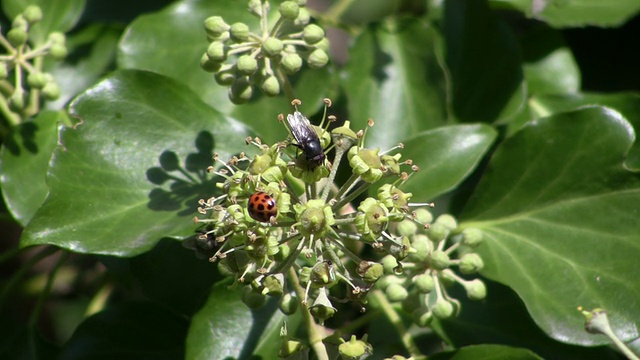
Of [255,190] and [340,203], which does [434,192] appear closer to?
[340,203]

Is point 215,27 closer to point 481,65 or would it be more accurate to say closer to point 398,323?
point 398,323

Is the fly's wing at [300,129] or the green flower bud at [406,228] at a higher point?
the fly's wing at [300,129]

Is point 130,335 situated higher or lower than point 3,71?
lower

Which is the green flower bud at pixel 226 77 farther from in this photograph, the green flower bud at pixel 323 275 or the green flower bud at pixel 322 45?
the green flower bud at pixel 323 275

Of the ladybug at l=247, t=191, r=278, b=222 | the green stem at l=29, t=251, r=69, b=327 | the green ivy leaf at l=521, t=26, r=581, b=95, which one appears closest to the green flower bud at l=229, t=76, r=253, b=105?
the ladybug at l=247, t=191, r=278, b=222

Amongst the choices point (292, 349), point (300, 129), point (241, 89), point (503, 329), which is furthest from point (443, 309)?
point (241, 89)

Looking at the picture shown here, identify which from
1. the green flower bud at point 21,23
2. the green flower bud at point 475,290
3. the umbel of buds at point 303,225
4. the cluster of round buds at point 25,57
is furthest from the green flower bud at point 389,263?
the green flower bud at point 21,23
